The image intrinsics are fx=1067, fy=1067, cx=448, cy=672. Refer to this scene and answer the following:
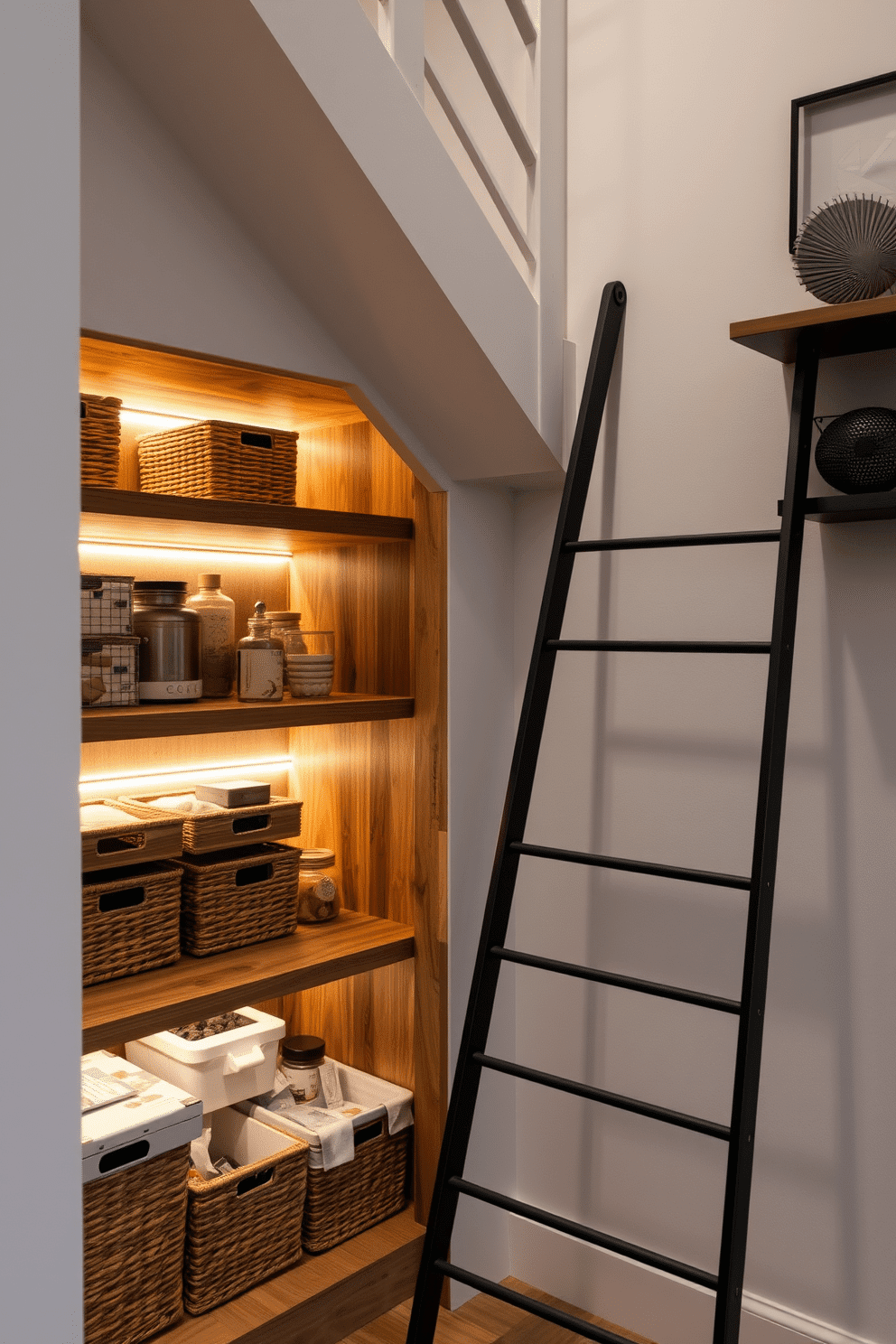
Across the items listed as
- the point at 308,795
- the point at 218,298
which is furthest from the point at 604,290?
the point at 308,795

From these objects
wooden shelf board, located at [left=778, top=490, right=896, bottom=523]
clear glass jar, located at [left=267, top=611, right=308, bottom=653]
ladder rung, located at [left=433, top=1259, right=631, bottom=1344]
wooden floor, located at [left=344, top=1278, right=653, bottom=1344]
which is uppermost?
wooden shelf board, located at [left=778, top=490, right=896, bottom=523]

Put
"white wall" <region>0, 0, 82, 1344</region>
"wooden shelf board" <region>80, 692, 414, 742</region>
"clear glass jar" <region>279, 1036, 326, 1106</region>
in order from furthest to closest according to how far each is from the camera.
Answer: "clear glass jar" <region>279, 1036, 326, 1106</region>
"wooden shelf board" <region>80, 692, 414, 742</region>
"white wall" <region>0, 0, 82, 1344</region>

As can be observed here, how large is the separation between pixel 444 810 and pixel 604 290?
1.07 m

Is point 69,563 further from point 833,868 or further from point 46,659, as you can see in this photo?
point 833,868

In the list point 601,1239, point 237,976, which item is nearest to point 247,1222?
point 237,976

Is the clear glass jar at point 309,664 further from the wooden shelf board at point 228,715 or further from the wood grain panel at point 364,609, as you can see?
the wood grain panel at point 364,609

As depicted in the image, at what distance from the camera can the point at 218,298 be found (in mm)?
1736

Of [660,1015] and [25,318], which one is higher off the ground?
[25,318]

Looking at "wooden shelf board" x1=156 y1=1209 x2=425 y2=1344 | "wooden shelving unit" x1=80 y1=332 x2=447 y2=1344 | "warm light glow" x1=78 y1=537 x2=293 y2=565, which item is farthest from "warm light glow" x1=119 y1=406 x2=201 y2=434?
"wooden shelf board" x1=156 y1=1209 x2=425 y2=1344

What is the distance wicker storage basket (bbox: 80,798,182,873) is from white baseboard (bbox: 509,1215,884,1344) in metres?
1.14

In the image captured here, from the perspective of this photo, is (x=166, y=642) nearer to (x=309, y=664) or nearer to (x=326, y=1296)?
(x=309, y=664)

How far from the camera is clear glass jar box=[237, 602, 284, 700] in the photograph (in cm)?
208

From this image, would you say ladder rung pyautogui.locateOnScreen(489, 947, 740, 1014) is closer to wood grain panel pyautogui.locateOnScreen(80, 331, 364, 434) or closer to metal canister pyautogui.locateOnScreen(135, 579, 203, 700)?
metal canister pyautogui.locateOnScreen(135, 579, 203, 700)

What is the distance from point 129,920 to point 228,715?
41 centimetres
